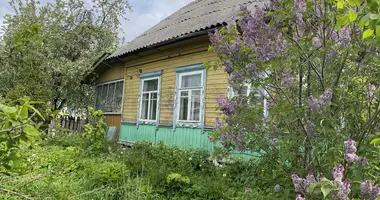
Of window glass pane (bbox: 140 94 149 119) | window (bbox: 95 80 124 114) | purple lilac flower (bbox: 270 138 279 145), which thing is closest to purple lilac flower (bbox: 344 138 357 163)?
purple lilac flower (bbox: 270 138 279 145)

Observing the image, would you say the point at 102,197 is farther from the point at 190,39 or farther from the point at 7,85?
the point at 7,85

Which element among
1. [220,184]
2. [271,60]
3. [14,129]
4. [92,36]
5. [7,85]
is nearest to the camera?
[14,129]

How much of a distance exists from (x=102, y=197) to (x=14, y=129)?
321 cm

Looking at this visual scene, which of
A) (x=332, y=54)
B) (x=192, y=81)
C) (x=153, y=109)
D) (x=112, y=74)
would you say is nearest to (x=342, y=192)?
(x=332, y=54)

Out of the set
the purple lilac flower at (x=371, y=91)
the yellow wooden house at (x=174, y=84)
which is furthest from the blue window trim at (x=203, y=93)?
the purple lilac flower at (x=371, y=91)

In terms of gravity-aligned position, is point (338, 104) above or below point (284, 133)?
above

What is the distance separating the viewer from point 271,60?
2205 millimetres

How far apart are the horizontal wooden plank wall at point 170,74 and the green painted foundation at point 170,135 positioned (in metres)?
0.26

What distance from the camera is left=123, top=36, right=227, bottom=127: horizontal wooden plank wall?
7.29 meters

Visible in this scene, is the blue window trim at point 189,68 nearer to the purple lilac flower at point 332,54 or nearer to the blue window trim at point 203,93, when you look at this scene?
the blue window trim at point 203,93

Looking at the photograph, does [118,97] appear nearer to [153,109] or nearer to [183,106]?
[153,109]

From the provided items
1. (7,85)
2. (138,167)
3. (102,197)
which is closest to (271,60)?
(102,197)

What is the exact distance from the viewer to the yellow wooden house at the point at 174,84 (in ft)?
24.2

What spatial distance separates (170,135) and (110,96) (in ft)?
17.4
